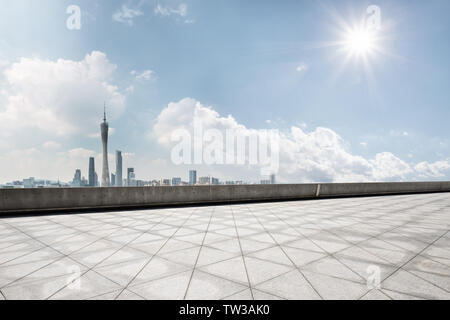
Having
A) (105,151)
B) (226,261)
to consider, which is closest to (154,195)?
(226,261)

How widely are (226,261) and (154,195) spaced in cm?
815

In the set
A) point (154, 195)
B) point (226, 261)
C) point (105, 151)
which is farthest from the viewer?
point (105, 151)

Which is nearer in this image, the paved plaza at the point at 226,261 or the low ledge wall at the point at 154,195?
the paved plaza at the point at 226,261

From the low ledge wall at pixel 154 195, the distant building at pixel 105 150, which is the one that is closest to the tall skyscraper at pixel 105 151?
the distant building at pixel 105 150

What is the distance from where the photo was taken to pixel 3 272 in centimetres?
339

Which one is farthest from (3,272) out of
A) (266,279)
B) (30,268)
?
(266,279)

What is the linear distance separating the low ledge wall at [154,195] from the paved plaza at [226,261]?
2.86m

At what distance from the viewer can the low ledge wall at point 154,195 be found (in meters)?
8.98

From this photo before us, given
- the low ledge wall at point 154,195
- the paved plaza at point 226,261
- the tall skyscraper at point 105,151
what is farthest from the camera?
the tall skyscraper at point 105,151

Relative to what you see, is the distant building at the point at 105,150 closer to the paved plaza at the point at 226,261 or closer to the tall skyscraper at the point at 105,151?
the tall skyscraper at the point at 105,151

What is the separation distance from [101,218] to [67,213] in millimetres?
2565

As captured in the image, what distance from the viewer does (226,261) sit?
3.79m

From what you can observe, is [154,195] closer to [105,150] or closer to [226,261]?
[226,261]

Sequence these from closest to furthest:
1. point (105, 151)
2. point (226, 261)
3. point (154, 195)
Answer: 1. point (226, 261)
2. point (154, 195)
3. point (105, 151)
